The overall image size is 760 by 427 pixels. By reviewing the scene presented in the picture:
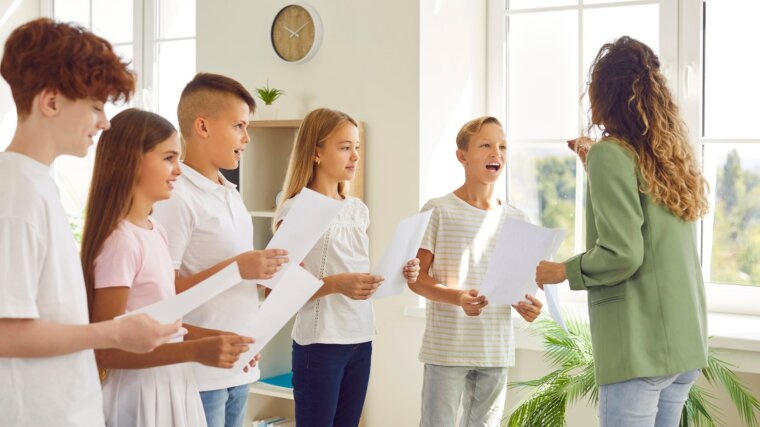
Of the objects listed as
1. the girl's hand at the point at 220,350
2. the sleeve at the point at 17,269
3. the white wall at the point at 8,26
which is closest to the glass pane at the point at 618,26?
the girl's hand at the point at 220,350

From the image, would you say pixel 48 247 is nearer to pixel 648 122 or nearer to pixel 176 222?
pixel 176 222

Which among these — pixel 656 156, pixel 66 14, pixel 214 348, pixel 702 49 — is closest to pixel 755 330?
pixel 702 49

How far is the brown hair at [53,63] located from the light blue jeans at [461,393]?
156 centimetres

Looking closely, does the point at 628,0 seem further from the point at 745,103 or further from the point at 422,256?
the point at 422,256

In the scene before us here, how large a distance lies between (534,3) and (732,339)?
1.67 meters

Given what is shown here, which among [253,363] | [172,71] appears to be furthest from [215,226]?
[172,71]

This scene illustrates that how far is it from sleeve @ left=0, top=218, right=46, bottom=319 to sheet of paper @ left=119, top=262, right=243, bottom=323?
0.19 metres

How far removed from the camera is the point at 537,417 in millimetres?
2787

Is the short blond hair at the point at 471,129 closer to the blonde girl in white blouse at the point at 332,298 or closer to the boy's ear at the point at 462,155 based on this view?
the boy's ear at the point at 462,155

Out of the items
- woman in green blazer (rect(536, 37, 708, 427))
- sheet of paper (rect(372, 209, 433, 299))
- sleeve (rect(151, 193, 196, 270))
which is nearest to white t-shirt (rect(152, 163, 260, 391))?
sleeve (rect(151, 193, 196, 270))

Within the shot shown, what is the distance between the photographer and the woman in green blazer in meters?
1.88

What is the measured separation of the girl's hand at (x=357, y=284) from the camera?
2.29 m

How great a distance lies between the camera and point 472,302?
A: 2408 mm

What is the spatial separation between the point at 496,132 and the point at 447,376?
0.78 meters
